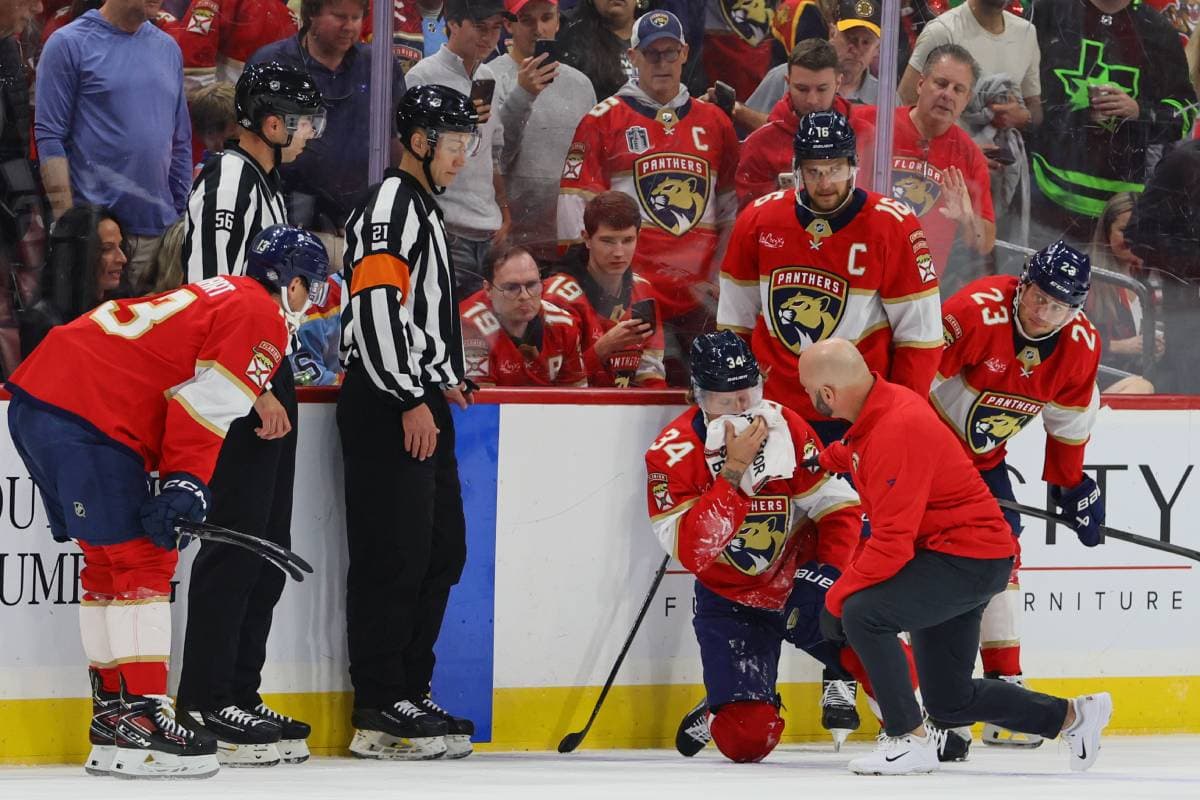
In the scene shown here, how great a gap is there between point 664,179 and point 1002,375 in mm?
1009

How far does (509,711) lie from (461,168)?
4.17 ft

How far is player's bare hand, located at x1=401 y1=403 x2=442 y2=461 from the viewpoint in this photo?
4.06 meters

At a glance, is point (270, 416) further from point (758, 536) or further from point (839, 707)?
point (839, 707)

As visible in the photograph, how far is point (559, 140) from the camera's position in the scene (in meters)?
4.71

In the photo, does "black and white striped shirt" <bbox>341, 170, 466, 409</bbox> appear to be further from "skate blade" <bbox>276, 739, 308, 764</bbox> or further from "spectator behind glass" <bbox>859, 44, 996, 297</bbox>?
"spectator behind glass" <bbox>859, 44, 996, 297</bbox>

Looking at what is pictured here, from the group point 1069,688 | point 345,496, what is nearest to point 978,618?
point 1069,688

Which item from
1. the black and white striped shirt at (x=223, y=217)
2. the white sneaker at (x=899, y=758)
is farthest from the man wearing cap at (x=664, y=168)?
the white sneaker at (x=899, y=758)

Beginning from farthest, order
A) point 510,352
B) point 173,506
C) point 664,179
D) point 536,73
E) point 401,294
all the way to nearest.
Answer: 1. point 664,179
2. point 536,73
3. point 510,352
4. point 401,294
5. point 173,506

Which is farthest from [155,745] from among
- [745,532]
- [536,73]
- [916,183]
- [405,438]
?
[916,183]

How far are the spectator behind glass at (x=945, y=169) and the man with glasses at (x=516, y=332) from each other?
1.02m

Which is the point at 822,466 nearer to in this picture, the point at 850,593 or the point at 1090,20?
the point at 850,593

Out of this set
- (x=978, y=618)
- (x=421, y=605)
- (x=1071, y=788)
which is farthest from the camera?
(x=421, y=605)

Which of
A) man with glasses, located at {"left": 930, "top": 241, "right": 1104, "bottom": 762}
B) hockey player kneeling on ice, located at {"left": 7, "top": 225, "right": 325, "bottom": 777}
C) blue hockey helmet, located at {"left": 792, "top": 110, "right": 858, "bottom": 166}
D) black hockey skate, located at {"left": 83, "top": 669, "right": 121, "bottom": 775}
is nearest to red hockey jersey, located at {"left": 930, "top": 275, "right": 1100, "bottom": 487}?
man with glasses, located at {"left": 930, "top": 241, "right": 1104, "bottom": 762}

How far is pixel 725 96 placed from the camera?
15.9 feet
